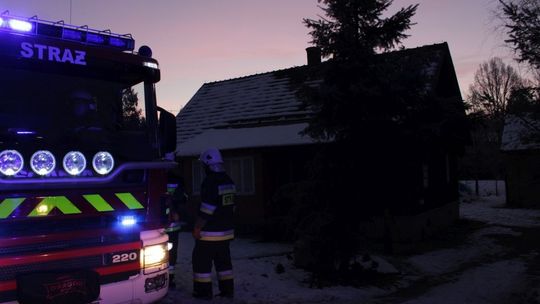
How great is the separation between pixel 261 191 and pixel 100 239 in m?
10.7

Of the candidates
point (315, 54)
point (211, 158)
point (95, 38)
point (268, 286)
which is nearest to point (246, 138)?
point (315, 54)

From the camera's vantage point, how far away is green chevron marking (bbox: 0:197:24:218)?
3833mm

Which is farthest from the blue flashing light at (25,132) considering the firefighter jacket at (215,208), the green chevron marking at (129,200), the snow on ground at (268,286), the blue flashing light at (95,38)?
the snow on ground at (268,286)

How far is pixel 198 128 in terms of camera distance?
730 inches

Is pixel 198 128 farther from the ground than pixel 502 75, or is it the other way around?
pixel 502 75

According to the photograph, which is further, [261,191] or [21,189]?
[261,191]

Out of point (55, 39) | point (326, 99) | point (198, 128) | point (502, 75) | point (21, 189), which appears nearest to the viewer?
point (21, 189)

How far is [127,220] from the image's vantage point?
4480 mm

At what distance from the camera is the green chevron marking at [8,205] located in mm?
3833

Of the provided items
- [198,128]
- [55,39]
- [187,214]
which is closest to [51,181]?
[55,39]

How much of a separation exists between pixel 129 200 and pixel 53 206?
0.67 m

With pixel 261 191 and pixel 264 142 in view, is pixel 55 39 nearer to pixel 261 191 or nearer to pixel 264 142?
pixel 264 142

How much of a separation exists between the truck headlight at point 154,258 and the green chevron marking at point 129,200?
39 centimetres

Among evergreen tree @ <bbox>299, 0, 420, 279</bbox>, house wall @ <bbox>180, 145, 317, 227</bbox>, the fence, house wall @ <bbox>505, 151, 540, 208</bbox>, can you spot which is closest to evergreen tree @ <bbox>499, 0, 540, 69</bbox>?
evergreen tree @ <bbox>299, 0, 420, 279</bbox>
